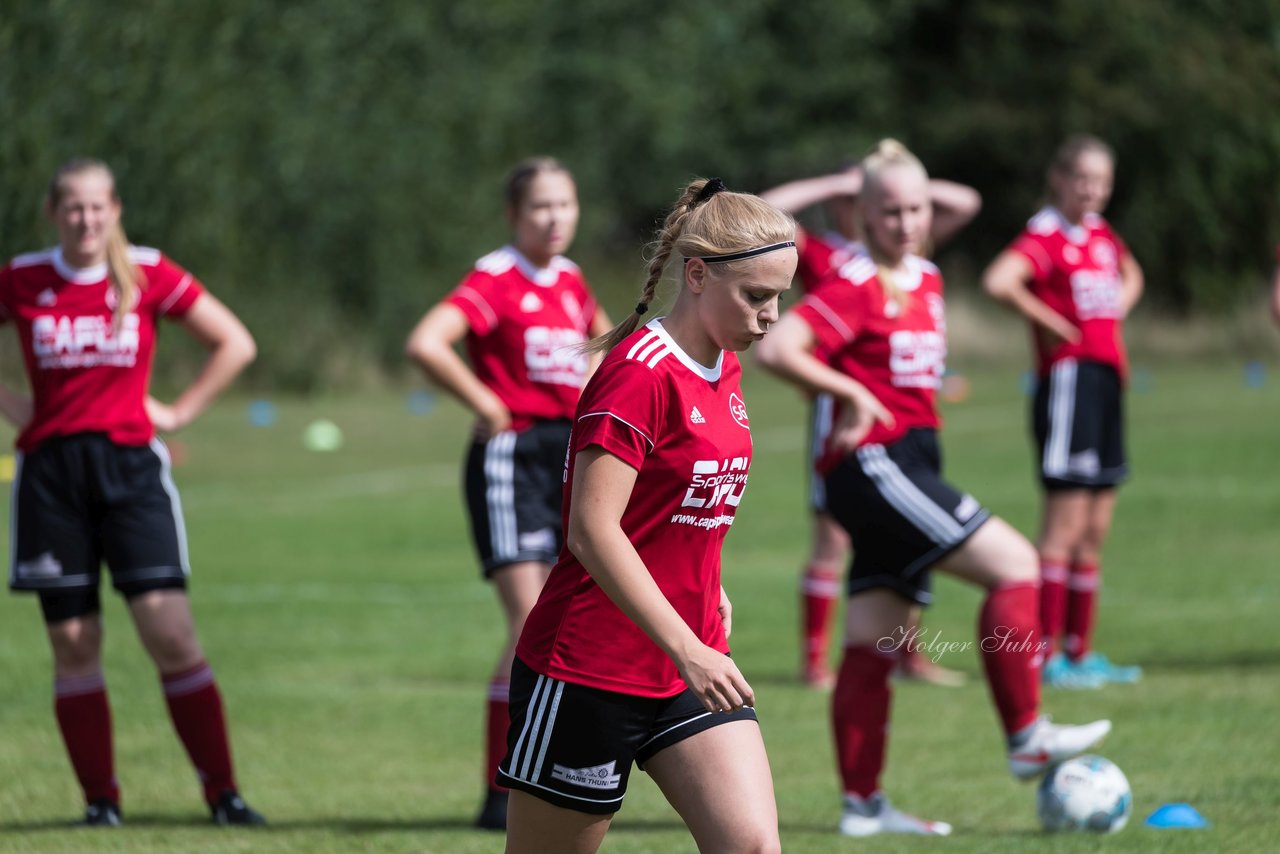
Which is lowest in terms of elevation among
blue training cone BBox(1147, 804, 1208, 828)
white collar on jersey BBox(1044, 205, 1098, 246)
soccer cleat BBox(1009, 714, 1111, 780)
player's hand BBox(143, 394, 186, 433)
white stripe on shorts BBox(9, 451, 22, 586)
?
blue training cone BBox(1147, 804, 1208, 828)

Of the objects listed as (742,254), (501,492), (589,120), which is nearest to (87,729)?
(501,492)

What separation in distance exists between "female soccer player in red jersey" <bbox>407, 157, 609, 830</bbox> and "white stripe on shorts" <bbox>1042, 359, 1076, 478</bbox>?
3.32m

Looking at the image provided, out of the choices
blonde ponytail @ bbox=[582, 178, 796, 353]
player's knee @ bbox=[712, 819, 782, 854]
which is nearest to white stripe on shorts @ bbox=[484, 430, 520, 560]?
blonde ponytail @ bbox=[582, 178, 796, 353]

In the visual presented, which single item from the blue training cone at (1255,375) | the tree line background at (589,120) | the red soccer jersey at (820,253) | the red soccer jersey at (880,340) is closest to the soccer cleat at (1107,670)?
the red soccer jersey at (820,253)

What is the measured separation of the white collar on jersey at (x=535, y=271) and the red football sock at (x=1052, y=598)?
140 inches

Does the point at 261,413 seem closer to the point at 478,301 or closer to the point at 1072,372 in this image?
the point at 1072,372

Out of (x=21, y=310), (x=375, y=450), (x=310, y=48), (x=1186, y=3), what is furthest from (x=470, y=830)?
(x=1186, y=3)

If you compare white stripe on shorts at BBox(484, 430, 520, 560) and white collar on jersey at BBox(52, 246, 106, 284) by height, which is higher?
white collar on jersey at BBox(52, 246, 106, 284)

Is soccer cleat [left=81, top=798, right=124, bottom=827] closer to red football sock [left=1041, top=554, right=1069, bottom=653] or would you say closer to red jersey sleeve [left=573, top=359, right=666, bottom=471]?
red jersey sleeve [left=573, top=359, right=666, bottom=471]

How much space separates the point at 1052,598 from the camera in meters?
9.28

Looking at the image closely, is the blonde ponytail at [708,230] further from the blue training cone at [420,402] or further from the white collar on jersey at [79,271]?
the blue training cone at [420,402]

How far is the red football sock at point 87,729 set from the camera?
655 centimetres

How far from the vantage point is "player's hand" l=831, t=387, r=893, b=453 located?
20.6ft

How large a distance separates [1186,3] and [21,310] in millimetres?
36350
